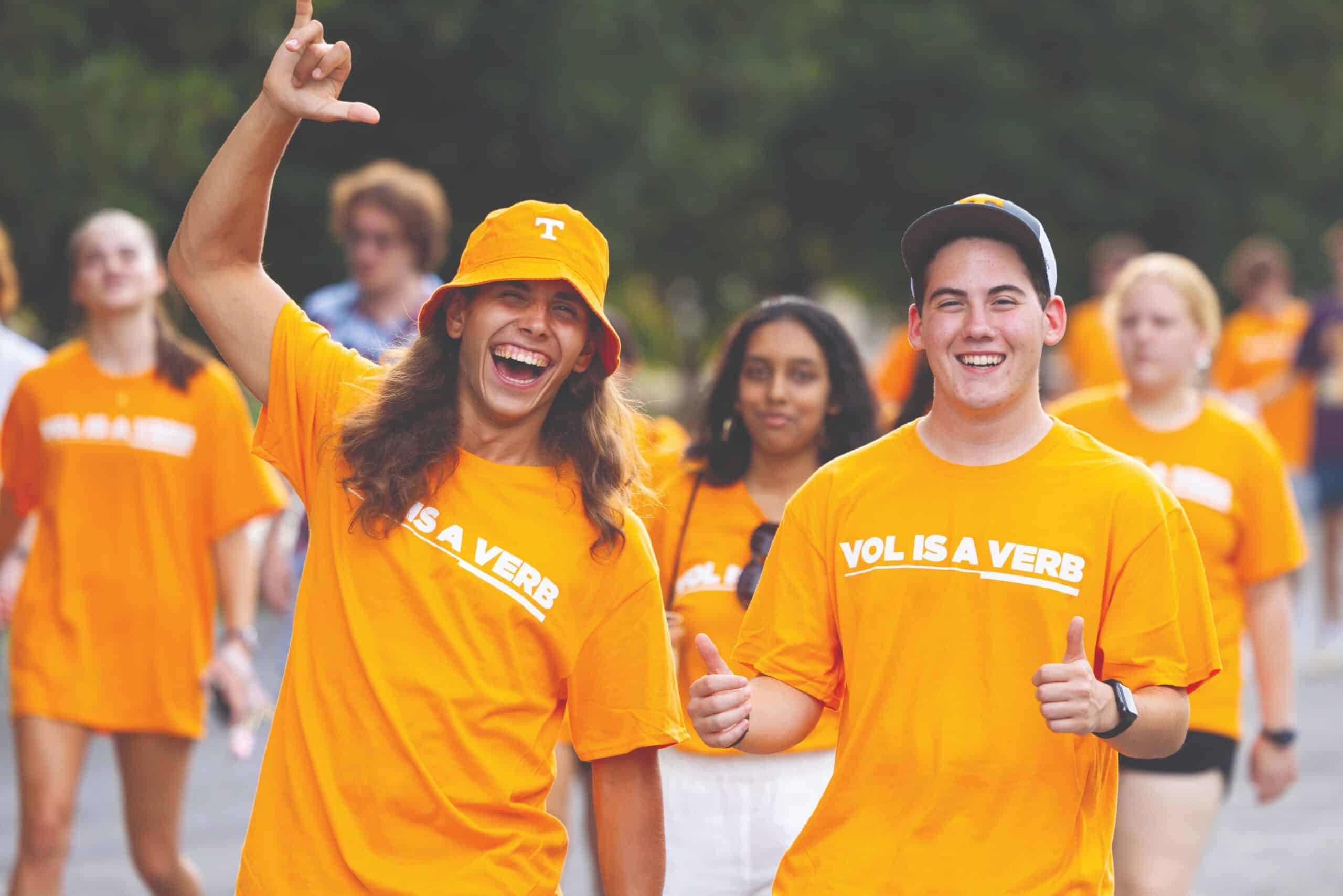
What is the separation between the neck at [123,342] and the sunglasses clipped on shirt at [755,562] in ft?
7.42

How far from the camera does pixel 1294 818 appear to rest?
8.91m

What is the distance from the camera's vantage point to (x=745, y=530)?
5230mm

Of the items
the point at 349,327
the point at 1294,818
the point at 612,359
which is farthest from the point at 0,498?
the point at 1294,818

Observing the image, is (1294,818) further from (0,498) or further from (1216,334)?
(0,498)

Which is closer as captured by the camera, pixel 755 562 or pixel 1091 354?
pixel 755 562

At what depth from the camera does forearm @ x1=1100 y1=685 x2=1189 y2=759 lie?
3443 millimetres

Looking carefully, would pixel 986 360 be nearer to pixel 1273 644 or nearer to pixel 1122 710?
pixel 1122 710

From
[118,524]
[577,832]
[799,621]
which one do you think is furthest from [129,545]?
[799,621]

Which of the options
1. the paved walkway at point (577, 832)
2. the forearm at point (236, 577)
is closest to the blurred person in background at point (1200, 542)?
the paved walkway at point (577, 832)

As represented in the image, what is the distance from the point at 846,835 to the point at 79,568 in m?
3.40

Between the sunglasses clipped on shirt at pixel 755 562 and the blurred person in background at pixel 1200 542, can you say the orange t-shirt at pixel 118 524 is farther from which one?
the blurred person in background at pixel 1200 542

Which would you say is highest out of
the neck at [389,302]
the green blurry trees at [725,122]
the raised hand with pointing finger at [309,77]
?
the green blurry trees at [725,122]

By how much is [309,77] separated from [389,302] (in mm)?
3535

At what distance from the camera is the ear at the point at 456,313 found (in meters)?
4.00
